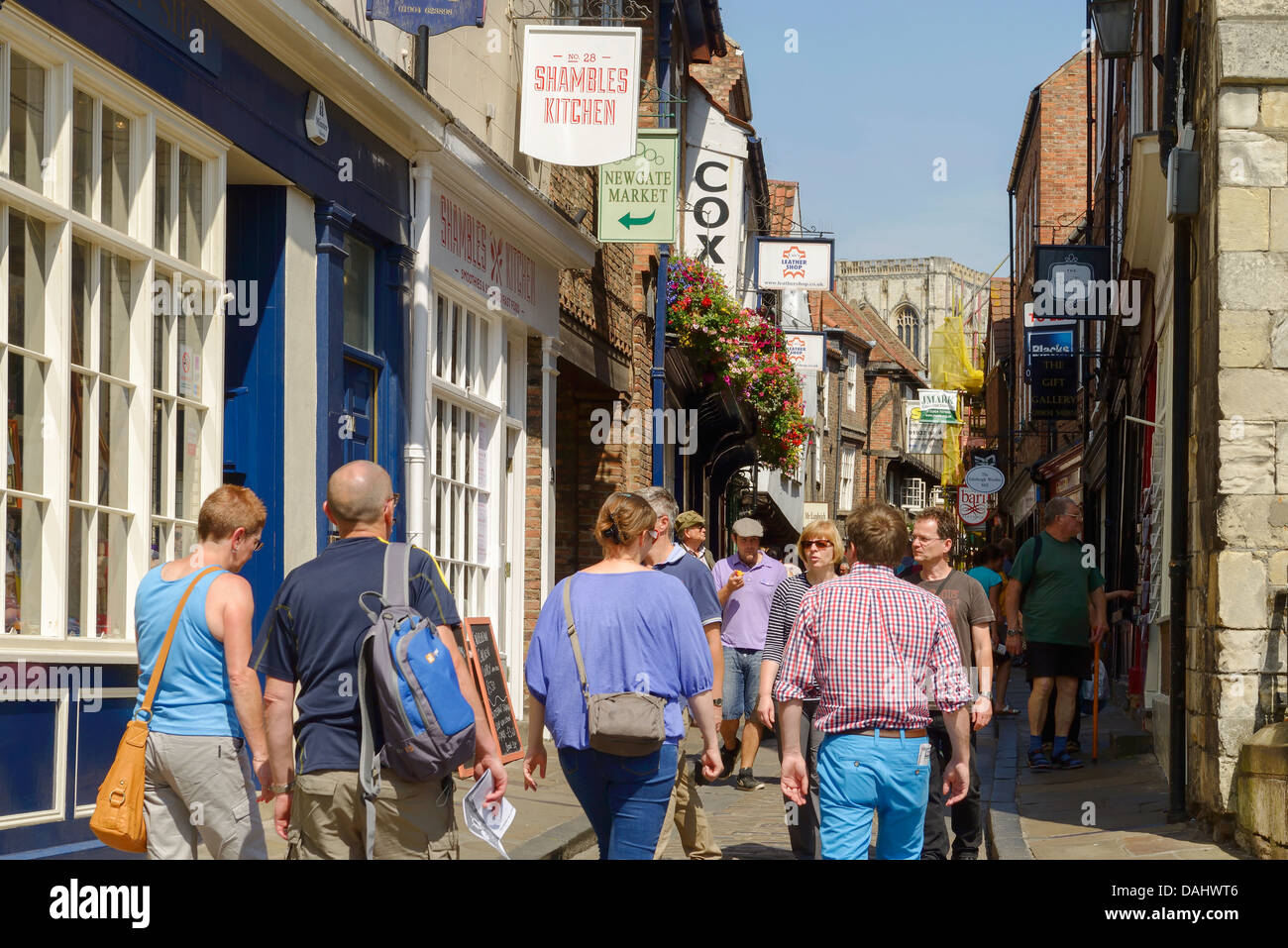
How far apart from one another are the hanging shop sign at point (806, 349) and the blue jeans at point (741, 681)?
20.4 metres

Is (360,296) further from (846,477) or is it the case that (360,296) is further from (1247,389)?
(846,477)

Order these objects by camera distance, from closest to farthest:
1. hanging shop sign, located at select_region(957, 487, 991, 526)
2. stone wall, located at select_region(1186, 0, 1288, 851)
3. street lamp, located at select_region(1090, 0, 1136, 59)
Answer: stone wall, located at select_region(1186, 0, 1288, 851)
street lamp, located at select_region(1090, 0, 1136, 59)
hanging shop sign, located at select_region(957, 487, 991, 526)

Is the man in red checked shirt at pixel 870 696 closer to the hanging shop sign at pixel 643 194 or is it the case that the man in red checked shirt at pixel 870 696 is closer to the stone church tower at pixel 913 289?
the hanging shop sign at pixel 643 194

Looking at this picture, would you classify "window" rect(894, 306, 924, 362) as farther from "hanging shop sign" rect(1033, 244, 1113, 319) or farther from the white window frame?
the white window frame

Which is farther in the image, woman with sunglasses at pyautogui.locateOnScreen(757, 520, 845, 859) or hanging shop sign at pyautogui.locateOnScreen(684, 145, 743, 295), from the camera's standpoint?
hanging shop sign at pyautogui.locateOnScreen(684, 145, 743, 295)

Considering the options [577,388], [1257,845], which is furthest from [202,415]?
[577,388]

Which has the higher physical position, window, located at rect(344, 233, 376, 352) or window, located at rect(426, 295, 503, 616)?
window, located at rect(344, 233, 376, 352)

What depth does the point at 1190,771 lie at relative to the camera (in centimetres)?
812

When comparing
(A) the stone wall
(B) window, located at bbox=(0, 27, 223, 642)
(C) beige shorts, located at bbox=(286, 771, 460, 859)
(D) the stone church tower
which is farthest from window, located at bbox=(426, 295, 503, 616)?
(D) the stone church tower

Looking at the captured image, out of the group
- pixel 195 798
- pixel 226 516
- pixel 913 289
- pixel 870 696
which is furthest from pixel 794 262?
pixel 913 289

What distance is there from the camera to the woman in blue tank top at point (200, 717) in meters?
4.78

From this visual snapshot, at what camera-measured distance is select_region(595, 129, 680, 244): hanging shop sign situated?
14172 millimetres

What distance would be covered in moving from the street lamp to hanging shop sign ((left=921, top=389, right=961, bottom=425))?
28602 mm

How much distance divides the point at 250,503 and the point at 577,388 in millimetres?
11179
